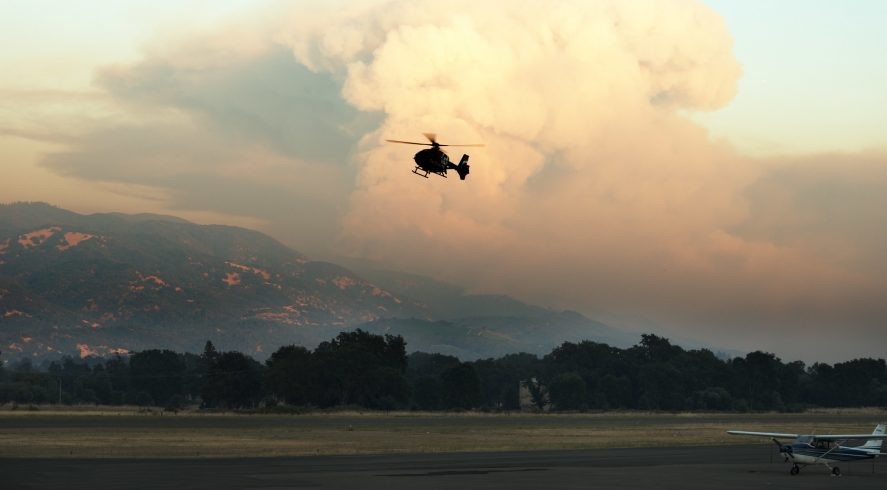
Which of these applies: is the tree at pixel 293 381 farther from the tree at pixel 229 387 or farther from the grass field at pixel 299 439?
the grass field at pixel 299 439

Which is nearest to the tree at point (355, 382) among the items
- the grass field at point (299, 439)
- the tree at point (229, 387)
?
the tree at point (229, 387)

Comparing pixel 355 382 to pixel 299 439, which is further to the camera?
pixel 355 382

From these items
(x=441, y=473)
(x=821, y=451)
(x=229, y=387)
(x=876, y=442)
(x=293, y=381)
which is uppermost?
(x=293, y=381)

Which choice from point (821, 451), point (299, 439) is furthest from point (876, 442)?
point (299, 439)

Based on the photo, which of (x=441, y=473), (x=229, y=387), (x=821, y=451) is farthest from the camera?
(x=229, y=387)

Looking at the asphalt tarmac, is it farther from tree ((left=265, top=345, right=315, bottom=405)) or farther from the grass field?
tree ((left=265, top=345, right=315, bottom=405))

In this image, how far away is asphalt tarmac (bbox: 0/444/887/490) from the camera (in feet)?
157

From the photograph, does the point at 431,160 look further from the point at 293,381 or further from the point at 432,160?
the point at 293,381

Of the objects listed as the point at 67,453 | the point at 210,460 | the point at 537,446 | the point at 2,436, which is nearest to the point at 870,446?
the point at 537,446

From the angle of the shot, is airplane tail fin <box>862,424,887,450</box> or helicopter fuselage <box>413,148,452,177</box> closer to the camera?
airplane tail fin <box>862,424,887,450</box>

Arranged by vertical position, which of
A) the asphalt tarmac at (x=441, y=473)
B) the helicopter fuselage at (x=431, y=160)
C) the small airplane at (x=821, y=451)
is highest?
the helicopter fuselage at (x=431, y=160)

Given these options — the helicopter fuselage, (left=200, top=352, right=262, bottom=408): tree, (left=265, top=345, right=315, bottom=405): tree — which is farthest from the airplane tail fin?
(left=200, top=352, right=262, bottom=408): tree

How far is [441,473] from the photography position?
5422cm

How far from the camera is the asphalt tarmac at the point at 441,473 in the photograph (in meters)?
47.8
